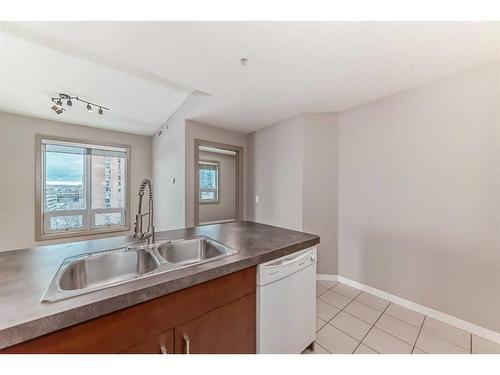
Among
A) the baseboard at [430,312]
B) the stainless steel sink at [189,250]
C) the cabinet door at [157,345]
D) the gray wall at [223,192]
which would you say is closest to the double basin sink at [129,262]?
the stainless steel sink at [189,250]

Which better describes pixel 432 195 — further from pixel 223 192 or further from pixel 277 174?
pixel 223 192

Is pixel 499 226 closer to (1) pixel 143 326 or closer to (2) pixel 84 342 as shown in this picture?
(1) pixel 143 326

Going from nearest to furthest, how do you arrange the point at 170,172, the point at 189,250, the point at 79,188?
the point at 189,250
the point at 170,172
the point at 79,188

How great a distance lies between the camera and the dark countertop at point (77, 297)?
0.61 m

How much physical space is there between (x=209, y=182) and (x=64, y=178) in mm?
2999

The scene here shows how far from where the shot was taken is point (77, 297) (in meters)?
0.71

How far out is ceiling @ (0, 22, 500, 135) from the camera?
139 centimetres

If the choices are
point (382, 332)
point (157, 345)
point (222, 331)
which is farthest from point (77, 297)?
point (382, 332)

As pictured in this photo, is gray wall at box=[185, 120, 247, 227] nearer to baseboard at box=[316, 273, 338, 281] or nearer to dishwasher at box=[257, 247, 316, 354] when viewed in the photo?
baseboard at box=[316, 273, 338, 281]

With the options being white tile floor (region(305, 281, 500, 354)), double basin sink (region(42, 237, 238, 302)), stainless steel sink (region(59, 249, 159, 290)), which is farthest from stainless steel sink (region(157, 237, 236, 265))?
white tile floor (region(305, 281, 500, 354))

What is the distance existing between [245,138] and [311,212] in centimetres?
191

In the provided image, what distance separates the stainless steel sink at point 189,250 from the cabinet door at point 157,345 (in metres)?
0.55
